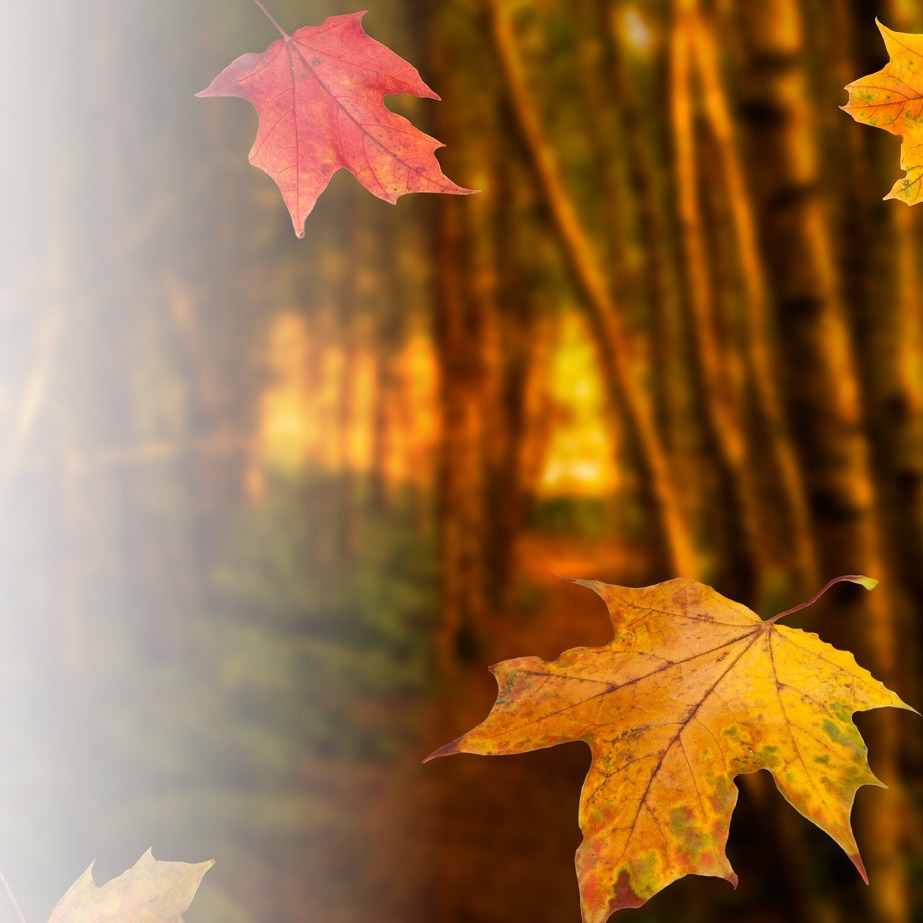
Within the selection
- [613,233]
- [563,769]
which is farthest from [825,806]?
[613,233]

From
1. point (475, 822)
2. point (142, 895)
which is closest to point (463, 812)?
point (475, 822)

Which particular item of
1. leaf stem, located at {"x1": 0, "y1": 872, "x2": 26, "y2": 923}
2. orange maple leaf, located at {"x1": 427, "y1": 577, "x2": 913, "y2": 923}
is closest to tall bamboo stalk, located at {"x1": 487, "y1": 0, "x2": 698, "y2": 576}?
orange maple leaf, located at {"x1": 427, "y1": 577, "x2": 913, "y2": 923}

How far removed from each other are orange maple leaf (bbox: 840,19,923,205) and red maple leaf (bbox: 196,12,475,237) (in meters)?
0.16

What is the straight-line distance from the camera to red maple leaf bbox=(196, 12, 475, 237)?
326 mm

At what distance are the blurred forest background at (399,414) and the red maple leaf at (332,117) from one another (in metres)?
0.09

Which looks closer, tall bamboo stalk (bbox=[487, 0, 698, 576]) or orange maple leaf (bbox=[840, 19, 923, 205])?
orange maple leaf (bbox=[840, 19, 923, 205])

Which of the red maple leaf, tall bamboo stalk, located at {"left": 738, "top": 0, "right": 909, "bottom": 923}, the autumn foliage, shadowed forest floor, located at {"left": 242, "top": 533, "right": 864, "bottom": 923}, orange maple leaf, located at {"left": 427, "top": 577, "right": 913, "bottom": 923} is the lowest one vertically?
shadowed forest floor, located at {"left": 242, "top": 533, "right": 864, "bottom": 923}

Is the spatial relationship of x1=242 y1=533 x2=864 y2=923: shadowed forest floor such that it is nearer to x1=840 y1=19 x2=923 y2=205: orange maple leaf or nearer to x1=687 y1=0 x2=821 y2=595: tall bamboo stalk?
x1=687 y1=0 x2=821 y2=595: tall bamboo stalk

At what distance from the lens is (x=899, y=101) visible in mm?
316

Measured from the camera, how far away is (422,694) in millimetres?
421

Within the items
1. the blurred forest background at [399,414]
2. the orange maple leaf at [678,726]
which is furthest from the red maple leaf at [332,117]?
the orange maple leaf at [678,726]

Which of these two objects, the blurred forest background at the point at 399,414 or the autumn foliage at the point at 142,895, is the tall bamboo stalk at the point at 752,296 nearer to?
the blurred forest background at the point at 399,414

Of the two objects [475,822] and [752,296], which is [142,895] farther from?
[752,296]

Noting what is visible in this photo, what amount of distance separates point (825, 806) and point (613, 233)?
0.28 m
